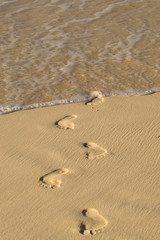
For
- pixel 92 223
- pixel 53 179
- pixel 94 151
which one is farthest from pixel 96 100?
pixel 92 223

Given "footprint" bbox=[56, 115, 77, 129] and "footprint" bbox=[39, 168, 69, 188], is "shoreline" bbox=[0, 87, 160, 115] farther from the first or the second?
"footprint" bbox=[39, 168, 69, 188]

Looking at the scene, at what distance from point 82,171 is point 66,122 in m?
0.79

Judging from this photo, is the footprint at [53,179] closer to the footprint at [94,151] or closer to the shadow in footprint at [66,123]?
the footprint at [94,151]

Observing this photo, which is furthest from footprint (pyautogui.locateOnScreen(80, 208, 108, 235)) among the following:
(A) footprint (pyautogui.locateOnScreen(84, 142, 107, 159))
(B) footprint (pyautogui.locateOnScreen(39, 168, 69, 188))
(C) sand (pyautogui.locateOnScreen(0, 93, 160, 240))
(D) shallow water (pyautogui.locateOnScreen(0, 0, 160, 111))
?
(D) shallow water (pyautogui.locateOnScreen(0, 0, 160, 111))

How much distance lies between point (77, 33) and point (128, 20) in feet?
3.58

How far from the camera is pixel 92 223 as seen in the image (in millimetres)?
2451

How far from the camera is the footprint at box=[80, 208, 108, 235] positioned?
7.89 feet

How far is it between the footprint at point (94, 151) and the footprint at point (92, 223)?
649 millimetres

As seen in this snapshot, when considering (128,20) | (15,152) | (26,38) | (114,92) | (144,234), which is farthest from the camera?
(128,20)

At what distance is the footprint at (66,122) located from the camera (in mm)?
3570

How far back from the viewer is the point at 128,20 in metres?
6.71

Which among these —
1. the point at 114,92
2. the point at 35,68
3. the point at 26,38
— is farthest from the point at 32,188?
the point at 26,38

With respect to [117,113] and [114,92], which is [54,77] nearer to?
[114,92]

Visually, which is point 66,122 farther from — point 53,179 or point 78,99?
point 53,179
